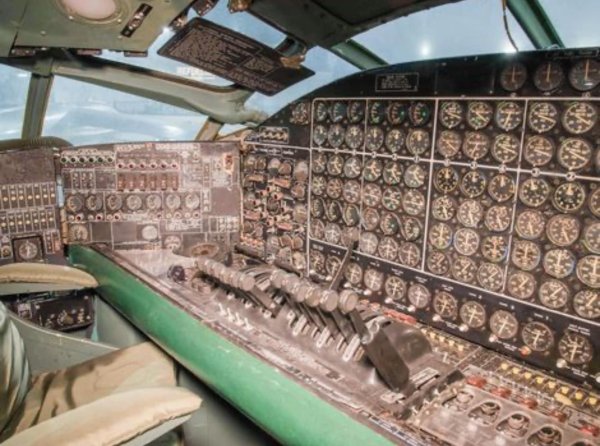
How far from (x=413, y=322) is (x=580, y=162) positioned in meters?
1.16

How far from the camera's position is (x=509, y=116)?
211cm

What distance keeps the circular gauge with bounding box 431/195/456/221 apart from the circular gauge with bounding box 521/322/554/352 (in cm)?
64

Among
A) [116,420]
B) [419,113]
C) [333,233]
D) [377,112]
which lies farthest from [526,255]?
[116,420]

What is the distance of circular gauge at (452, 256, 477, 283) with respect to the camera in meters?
2.32

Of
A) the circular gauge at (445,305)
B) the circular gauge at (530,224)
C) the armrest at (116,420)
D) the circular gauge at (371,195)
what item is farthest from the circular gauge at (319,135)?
Answer: the armrest at (116,420)

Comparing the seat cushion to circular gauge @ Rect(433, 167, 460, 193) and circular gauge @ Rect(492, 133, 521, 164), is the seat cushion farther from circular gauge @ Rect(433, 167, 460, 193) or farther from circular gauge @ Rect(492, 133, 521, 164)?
circular gauge @ Rect(492, 133, 521, 164)

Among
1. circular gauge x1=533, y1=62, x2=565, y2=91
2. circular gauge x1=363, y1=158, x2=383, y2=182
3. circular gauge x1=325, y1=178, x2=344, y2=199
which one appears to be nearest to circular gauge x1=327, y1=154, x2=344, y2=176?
circular gauge x1=325, y1=178, x2=344, y2=199

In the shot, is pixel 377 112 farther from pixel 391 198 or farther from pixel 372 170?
pixel 391 198

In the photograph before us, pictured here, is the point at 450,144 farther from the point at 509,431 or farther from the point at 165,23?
the point at 165,23

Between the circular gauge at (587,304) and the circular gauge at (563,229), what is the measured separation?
217mm

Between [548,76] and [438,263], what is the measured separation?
1.03 meters

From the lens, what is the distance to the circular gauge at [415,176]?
249 cm

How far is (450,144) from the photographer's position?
2.35m

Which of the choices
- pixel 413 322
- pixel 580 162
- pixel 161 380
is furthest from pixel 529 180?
pixel 161 380
